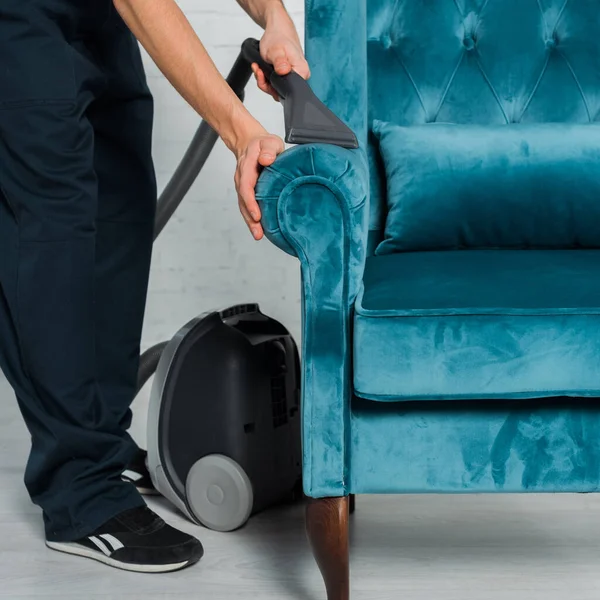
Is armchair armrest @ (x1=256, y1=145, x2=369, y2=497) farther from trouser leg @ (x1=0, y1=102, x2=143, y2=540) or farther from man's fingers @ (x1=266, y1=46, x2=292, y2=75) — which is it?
trouser leg @ (x1=0, y1=102, x2=143, y2=540)

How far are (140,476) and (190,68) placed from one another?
92 cm

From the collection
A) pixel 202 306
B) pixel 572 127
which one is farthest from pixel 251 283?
pixel 572 127

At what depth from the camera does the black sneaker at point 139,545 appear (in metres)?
1.60

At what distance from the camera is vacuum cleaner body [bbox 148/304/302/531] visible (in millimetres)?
1718

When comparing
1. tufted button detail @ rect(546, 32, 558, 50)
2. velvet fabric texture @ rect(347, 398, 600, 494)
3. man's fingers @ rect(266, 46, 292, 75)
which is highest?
tufted button detail @ rect(546, 32, 558, 50)

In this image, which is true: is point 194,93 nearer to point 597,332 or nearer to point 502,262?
point 502,262

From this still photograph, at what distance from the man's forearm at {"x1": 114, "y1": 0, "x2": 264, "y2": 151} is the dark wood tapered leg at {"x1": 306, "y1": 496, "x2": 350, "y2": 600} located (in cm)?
53

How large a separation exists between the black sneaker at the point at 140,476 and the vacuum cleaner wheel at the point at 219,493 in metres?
0.23

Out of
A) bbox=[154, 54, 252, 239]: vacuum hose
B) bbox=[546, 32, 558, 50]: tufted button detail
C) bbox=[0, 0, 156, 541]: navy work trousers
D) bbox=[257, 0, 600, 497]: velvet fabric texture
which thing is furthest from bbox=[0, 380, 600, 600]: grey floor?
bbox=[546, 32, 558, 50]: tufted button detail

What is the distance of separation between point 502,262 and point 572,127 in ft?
1.34

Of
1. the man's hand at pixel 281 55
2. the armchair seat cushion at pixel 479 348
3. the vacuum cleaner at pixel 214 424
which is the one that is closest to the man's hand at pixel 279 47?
the man's hand at pixel 281 55

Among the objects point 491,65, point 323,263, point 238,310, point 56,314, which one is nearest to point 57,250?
point 56,314

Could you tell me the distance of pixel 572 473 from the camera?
1.37 meters

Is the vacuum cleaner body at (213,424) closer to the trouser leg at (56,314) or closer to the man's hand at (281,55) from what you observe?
the trouser leg at (56,314)
